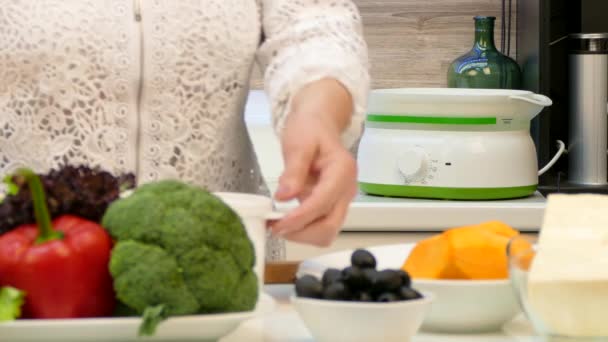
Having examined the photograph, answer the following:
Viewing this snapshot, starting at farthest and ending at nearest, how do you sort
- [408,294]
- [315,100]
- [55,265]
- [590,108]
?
[590,108] → [315,100] → [408,294] → [55,265]

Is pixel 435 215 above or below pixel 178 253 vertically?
below

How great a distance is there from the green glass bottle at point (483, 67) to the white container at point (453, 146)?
264 mm

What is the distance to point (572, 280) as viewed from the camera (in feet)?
2.54

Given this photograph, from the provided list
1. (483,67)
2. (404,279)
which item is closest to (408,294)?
(404,279)

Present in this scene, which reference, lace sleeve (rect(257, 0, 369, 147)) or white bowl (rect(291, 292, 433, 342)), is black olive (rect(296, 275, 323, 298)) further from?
lace sleeve (rect(257, 0, 369, 147))

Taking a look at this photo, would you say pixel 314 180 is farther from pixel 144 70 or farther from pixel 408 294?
pixel 144 70

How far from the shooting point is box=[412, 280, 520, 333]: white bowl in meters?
0.88

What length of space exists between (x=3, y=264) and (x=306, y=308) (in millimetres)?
221

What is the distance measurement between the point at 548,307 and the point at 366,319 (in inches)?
5.1

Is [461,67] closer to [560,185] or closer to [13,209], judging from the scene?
[560,185]

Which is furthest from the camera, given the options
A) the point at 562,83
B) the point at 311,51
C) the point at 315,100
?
the point at 562,83

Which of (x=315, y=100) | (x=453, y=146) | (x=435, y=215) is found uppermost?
(x=315, y=100)

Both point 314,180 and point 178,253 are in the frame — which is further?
point 314,180

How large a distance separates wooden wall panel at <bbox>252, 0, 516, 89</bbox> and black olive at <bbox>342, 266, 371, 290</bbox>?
180 cm
